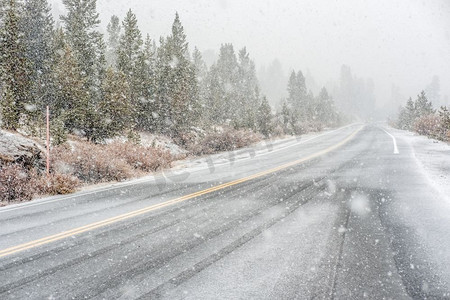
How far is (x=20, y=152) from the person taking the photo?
10.2m

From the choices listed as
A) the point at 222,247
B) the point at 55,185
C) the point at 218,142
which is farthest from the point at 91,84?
the point at 222,247

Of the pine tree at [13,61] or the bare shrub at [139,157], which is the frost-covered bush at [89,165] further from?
the pine tree at [13,61]

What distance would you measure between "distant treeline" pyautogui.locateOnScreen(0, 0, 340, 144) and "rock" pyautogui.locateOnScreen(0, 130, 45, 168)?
3.89 metres

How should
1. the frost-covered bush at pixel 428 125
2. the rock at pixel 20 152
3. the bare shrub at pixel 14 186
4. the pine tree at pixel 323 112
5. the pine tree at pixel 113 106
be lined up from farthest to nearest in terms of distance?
the pine tree at pixel 323 112, the frost-covered bush at pixel 428 125, the pine tree at pixel 113 106, the rock at pixel 20 152, the bare shrub at pixel 14 186

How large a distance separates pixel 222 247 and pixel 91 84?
28180 mm

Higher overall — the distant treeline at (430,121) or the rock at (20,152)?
the rock at (20,152)

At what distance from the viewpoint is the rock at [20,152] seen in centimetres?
981

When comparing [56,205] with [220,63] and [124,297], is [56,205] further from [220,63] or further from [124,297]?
[220,63]

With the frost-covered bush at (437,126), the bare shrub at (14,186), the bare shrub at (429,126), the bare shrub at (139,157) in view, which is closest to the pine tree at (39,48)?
the bare shrub at (139,157)

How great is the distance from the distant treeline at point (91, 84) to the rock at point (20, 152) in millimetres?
3889

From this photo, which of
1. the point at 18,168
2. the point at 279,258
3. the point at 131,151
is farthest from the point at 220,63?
the point at 279,258

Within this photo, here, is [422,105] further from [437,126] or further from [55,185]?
[55,185]

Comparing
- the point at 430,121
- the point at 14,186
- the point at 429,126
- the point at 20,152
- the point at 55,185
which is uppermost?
the point at 20,152

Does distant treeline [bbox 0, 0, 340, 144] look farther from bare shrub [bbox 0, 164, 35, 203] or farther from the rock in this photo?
bare shrub [bbox 0, 164, 35, 203]
